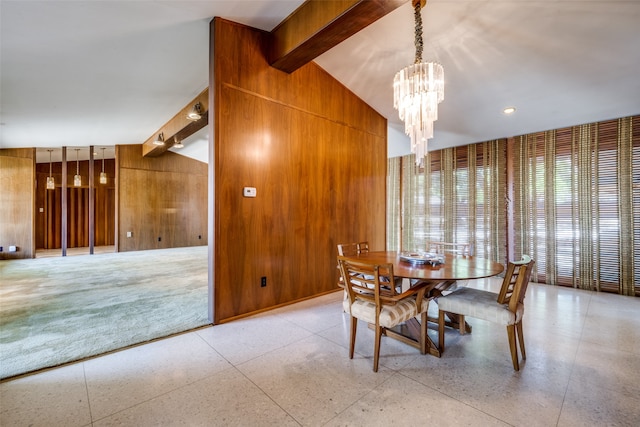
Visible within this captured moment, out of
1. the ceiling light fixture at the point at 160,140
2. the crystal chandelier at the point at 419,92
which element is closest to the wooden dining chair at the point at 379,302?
the crystal chandelier at the point at 419,92

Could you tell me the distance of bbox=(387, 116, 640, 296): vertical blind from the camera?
393cm

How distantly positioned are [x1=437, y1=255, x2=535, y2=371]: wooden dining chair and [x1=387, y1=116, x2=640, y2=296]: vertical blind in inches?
126

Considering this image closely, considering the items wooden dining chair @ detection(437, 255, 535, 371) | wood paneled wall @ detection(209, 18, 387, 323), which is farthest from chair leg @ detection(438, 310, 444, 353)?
wood paneled wall @ detection(209, 18, 387, 323)

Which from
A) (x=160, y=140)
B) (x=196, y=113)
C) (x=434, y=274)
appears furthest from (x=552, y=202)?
(x=160, y=140)

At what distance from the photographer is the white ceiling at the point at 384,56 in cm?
252

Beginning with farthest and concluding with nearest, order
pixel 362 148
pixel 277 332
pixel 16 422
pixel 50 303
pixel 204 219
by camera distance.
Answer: pixel 204 219 → pixel 362 148 → pixel 50 303 → pixel 277 332 → pixel 16 422

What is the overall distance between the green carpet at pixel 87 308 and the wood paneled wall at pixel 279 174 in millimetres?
753

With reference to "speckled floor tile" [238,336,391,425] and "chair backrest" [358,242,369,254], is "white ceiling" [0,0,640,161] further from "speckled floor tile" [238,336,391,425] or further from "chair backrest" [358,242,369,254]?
"speckled floor tile" [238,336,391,425]

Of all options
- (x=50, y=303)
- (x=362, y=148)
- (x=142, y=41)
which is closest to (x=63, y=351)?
(x=50, y=303)

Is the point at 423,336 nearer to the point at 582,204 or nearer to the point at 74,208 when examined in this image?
the point at 582,204

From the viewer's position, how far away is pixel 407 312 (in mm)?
2074

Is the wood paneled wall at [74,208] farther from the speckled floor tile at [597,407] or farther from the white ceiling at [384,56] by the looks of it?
the speckled floor tile at [597,407]

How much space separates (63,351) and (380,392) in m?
2.52

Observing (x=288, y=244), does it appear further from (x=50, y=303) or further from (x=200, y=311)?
(x=50, y=303)
